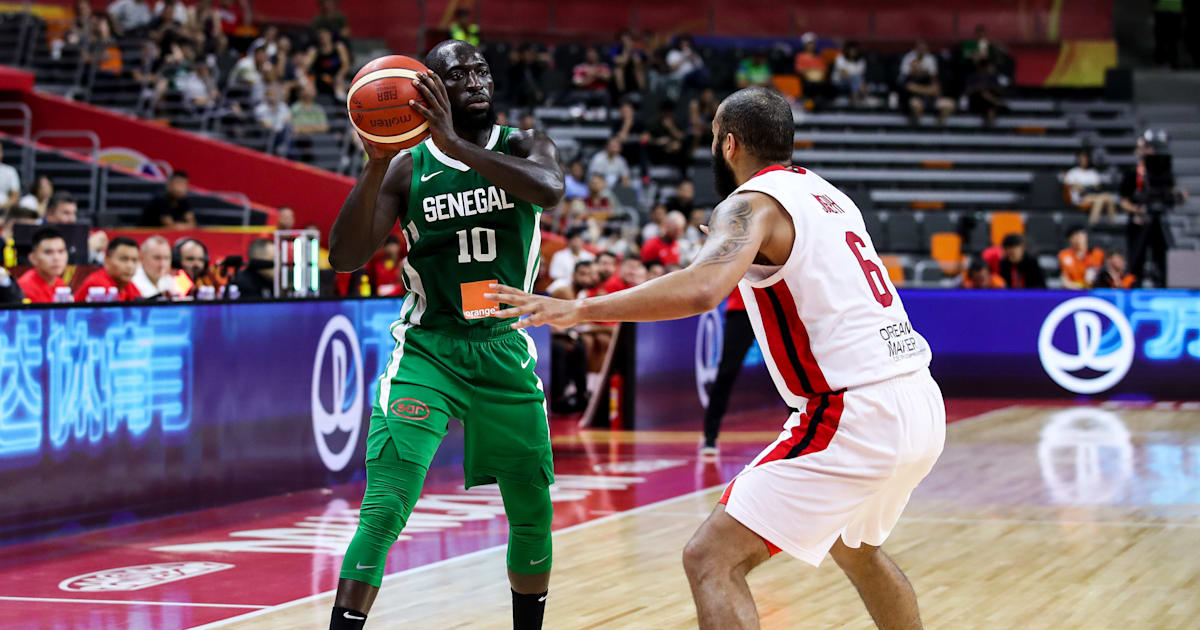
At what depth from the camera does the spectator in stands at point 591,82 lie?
2592 centimetres

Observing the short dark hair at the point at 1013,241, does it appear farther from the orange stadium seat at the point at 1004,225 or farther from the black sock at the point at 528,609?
the black sock at the point at 528,609

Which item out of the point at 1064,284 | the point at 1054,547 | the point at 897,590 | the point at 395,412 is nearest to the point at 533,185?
the point at 395,412

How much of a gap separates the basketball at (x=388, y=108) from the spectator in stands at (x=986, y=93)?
2356 centimetres

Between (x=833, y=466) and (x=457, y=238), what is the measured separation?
5.19 feet

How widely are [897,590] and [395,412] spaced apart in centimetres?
167

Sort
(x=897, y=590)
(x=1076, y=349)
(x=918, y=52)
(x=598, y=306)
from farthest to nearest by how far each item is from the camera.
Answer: (x=918, y=52)
(x=1076, y=349)
(x=897, y=590)
(x=598, y=306)

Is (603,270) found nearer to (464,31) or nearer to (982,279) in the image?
(982,279)

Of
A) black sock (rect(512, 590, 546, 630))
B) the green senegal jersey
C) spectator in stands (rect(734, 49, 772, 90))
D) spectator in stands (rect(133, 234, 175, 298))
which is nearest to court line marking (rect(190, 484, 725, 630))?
black sock (rect(512, 590, 546, 630))

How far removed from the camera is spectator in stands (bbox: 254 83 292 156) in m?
22.0

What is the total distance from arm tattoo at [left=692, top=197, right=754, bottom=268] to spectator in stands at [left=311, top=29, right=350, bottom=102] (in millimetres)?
19934

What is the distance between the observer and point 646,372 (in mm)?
14531

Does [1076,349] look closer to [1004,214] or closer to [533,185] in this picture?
[1004,214]

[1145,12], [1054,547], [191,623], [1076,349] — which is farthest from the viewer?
[1145,12]

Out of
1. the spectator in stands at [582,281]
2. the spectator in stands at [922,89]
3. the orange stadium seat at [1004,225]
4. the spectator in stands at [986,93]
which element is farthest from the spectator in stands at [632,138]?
the spectator in stands at [582,281]
